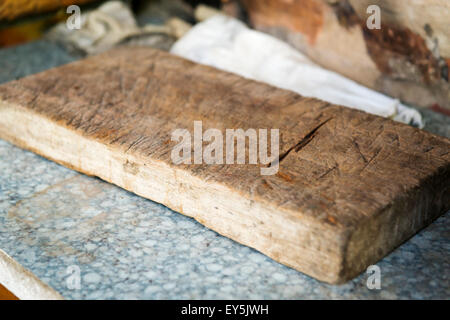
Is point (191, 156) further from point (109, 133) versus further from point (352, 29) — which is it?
point (352, 29)

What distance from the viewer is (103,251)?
1900mm

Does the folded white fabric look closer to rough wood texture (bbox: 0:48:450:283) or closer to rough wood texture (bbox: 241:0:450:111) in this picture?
rough wood texture (bbox: 241:0:450:111)

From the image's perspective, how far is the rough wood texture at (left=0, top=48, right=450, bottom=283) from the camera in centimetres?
170

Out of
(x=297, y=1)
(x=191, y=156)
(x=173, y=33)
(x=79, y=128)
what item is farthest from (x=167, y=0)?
(x=191, y=156)

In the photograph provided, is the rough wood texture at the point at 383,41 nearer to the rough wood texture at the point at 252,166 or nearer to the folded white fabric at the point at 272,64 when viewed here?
the folded white fabric at the point at 272,64

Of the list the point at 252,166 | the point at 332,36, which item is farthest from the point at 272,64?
the point at 252,166

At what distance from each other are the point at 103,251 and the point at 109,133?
0.48m

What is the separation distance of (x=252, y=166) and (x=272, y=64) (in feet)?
4.58

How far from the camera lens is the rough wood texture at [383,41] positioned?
264 centimetres

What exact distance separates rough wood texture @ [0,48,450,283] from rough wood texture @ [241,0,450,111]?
72 cm

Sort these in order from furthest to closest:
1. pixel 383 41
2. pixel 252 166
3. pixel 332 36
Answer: pixel 332 36 → pixel 383 41 → pixel 252 166

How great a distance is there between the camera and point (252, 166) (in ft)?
6.25

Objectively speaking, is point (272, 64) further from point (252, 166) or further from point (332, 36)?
point (252, 166)
